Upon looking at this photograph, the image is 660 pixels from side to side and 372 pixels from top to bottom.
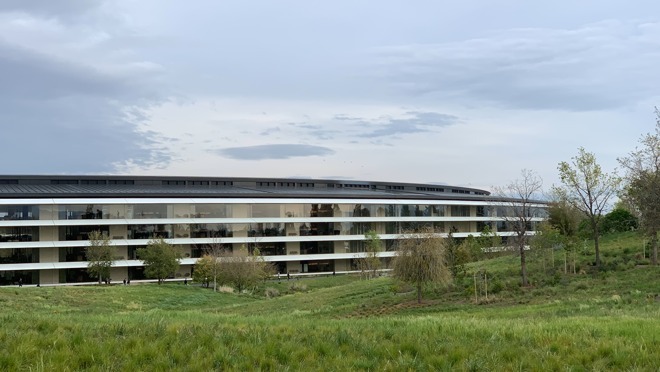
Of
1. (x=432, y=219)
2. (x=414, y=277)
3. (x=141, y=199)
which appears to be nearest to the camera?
(x=414, y=277)

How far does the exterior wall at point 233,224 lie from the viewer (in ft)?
215

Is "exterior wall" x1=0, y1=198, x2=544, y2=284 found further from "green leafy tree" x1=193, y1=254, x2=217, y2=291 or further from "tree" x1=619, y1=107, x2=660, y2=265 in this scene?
"tree" x1=619, y1=107, x2=660, y2=265

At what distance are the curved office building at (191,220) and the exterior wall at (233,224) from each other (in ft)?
0.40

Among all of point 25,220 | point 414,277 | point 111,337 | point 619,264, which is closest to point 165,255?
point 25,220

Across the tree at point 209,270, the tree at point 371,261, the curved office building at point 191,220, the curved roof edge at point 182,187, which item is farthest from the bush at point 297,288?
the curved roof edge at point 182,187

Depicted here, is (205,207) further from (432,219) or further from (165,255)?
(432,219)

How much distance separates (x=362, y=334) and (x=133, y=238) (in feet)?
208

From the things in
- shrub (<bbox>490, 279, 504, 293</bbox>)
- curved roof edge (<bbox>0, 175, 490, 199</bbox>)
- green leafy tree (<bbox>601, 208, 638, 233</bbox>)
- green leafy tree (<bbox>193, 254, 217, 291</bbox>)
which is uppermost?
curved roof edge (<bbox>0, 175, 490, 199</bbox>)

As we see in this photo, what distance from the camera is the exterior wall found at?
65.4m

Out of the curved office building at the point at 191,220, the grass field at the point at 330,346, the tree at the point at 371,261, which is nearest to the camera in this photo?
the grass field at the point at 330,346

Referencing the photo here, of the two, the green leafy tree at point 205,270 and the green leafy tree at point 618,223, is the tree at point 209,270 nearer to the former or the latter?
the green leafy tree at point 205,270

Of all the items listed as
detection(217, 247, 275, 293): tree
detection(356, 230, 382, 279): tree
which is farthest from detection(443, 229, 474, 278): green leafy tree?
detection(356, 230, 382, 279): tree

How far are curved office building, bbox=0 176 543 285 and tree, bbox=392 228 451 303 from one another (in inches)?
1327

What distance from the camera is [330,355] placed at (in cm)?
951
